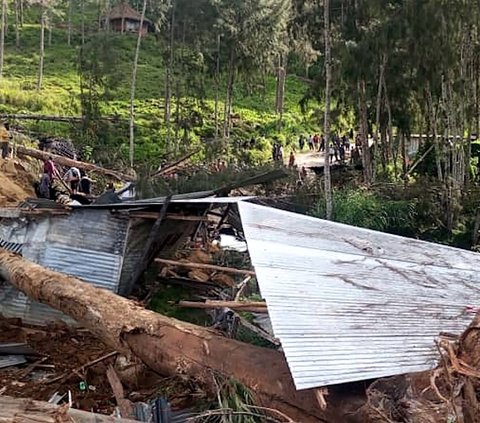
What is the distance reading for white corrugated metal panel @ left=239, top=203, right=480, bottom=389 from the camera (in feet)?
14.2

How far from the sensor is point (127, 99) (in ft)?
125

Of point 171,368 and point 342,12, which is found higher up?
point 342,12

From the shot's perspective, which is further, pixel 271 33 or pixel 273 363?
pixel 271 33

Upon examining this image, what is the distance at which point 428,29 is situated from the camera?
59.4 feet

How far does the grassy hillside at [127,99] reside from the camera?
3091cm

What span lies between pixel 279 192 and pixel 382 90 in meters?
7.09

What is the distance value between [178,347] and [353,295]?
159cm

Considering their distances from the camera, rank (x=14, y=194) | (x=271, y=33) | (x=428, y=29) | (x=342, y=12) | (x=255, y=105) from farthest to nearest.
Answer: (x=255, y=105) → (x=271, y=33) → (x=342, y=12) → (x=428, y=29) → (x=14, y=194)

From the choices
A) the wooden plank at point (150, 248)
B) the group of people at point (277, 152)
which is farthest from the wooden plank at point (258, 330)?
the group of people at point (277, 152)

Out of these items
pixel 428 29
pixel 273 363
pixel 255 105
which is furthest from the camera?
pixel 255 105

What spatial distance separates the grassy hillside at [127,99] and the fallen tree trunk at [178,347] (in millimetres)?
20111

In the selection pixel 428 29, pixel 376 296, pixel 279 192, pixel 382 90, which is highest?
pixel 428 29

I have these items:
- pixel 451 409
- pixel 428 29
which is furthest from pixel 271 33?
pixel 451 409

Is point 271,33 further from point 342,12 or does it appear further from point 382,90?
point 342,12
